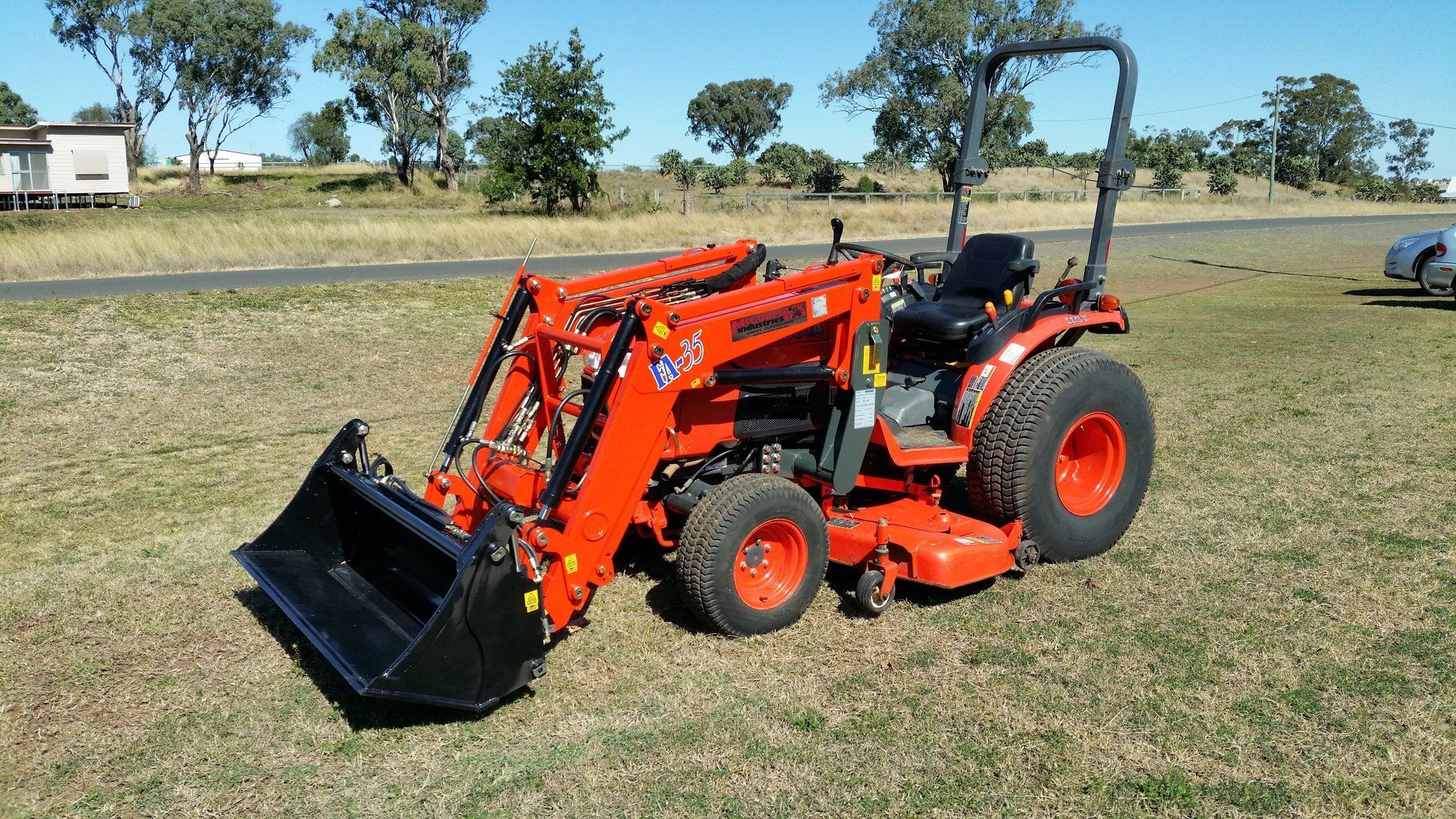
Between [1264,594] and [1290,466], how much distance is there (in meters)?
2.59

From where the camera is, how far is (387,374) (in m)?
11.3

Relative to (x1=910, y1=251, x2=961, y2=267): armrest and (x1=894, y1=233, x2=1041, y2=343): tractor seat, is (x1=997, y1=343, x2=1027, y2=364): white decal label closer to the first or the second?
(x1=894, y1=233, x2=1041, y2=343): tractor seat

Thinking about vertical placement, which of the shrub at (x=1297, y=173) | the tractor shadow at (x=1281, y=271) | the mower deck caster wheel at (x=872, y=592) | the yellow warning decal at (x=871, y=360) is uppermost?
the shrub at (x=1297, y=173)

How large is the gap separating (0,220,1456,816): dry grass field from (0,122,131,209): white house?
38193mm

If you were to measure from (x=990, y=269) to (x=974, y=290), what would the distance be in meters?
0.15

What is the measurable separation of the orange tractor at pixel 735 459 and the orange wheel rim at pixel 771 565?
11 millimetres

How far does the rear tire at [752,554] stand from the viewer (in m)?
4.55

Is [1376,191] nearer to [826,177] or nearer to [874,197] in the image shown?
[826,177]

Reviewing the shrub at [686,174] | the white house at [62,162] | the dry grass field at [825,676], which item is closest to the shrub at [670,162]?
the shrub at [686,174]

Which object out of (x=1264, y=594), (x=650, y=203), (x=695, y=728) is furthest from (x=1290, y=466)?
(x=650, y=203)

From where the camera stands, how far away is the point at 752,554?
4809 mm

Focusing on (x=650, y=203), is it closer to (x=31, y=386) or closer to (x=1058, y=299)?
(x=31, y=386)

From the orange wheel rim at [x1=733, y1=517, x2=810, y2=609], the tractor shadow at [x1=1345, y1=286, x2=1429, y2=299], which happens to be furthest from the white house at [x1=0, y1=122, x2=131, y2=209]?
the orange wheel rim at [x1=733, y1=517, x2=810, y2=609]

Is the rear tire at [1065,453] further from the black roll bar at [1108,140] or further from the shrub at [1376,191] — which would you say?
the shrub at [1376,191]
